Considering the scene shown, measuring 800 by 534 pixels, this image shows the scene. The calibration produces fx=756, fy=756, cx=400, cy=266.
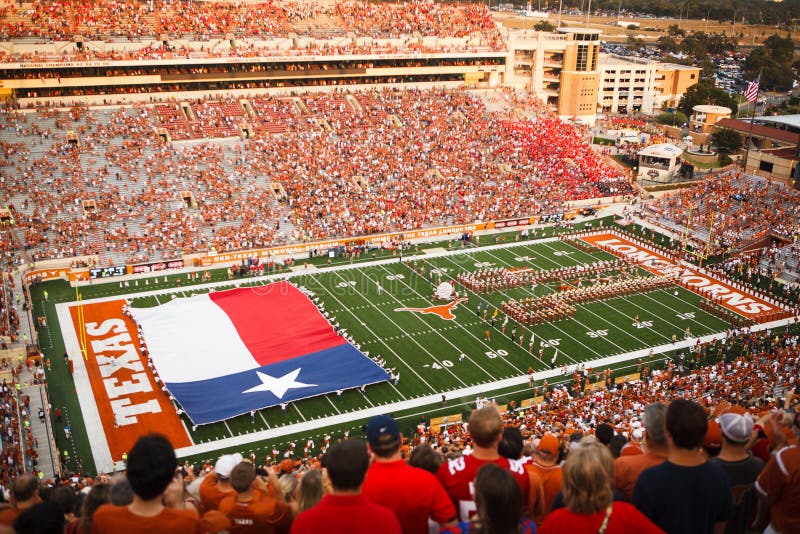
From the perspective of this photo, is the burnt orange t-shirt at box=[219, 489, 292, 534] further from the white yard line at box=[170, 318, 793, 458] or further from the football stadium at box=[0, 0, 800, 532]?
the white yard line at box=[170, 318, 793, 458]

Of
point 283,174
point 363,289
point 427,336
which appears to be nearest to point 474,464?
point 427,336

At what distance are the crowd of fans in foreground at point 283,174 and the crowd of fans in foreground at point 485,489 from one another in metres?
27.1

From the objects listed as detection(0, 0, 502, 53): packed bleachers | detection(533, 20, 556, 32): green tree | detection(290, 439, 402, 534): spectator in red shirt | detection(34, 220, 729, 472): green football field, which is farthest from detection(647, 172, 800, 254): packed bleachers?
detection(533, 20, 556, 32): green tree

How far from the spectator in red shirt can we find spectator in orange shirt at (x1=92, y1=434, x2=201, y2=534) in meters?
0.71

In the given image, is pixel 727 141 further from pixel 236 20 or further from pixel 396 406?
pixel 396 406

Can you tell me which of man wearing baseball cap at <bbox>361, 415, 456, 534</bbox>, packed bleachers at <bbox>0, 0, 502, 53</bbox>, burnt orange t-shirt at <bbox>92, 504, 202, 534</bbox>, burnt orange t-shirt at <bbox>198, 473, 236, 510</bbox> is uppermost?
packed bleachers at <bbox>0, 0, 502, 53</bbox>

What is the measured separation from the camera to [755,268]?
108 feet

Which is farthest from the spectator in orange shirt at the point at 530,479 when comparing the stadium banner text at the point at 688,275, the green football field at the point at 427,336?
the stadium banner text at the point at 688,275

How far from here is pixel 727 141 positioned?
53.6 meters

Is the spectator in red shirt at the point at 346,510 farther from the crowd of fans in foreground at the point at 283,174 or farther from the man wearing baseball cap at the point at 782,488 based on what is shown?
the crowd of fans in foreground at the point at 283,174

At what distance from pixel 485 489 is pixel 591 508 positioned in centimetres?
65

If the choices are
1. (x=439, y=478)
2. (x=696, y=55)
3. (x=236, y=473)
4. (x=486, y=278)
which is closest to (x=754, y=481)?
(x=439, y=478)

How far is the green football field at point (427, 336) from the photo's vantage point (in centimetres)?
2073

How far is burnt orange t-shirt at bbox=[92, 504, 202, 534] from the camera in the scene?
14.7 ft
